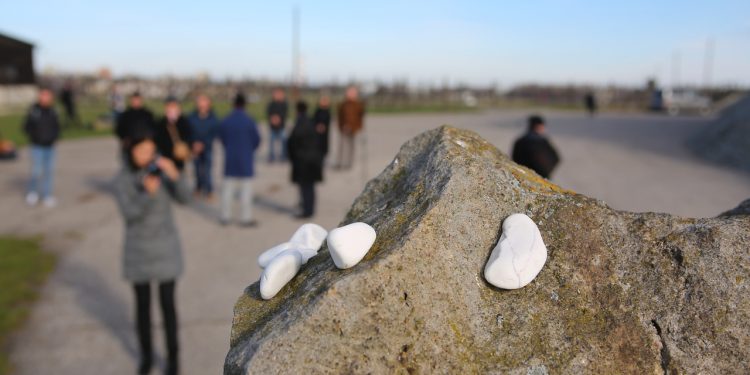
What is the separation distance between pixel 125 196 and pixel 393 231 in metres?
3.94

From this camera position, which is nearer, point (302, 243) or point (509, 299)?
point (509, 299)

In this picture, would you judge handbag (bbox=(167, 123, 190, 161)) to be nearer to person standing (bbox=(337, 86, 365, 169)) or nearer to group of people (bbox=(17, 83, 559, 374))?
group of people (bbox=(17, 83, 559, 374))

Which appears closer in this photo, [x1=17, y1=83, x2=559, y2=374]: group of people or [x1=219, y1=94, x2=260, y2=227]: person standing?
[x1=17, y1=83, x2=559, y2=374]: group of people

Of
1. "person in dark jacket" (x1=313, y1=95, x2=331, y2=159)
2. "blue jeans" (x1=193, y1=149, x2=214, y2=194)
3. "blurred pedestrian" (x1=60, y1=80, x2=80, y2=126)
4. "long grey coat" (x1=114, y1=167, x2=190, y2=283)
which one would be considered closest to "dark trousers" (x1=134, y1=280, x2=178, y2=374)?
"long grey coat" (x1=114, y1=167, x2=190, y2=283)

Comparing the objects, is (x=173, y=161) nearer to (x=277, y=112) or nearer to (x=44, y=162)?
(x=44, y=162)

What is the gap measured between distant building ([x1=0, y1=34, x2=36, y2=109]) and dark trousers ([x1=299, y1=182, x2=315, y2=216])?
115 feet

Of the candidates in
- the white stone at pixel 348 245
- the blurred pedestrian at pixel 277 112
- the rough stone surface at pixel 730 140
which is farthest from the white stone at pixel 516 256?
the rough stone surface at pixel 730 140

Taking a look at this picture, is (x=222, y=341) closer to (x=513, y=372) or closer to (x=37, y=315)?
(x=37, y=315)

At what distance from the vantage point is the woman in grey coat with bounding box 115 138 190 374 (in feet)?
16.8

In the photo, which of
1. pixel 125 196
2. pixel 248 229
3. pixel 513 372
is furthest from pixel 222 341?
pixel 513 372

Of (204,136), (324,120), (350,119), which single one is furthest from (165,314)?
(350,119)

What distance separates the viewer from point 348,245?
1.78m

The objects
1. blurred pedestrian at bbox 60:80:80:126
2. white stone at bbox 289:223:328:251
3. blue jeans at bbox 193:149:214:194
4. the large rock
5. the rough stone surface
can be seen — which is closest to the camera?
the large rock

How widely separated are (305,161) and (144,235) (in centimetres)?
512
